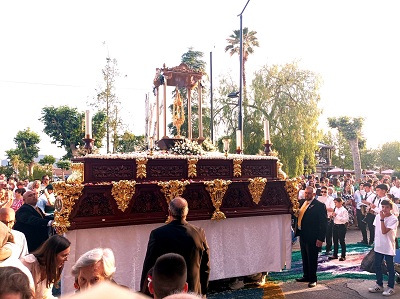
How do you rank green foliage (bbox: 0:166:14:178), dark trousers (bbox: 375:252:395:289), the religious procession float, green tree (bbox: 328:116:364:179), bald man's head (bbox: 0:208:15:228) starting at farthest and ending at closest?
green tree (bbox: 328:116:364:179)
green foliage (bbox: 0:166:14:178)
dark trousers (bbox: 375:252:395:289)
the religious procession float
bald man's head (bbox: 0:208:15:228)

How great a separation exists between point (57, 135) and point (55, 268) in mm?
31009

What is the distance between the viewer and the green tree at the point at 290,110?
21391 mm

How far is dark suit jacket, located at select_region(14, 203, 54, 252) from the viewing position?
6004 millimetres

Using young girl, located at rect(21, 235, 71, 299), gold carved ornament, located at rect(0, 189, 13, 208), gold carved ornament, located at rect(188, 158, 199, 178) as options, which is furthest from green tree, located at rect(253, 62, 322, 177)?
young girl, located at rect(21, 235, 71, 299)

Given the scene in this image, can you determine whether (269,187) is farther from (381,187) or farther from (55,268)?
(55,268)

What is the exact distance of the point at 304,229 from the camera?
7320 mm

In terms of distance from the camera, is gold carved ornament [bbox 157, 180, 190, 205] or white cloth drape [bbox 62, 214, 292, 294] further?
gold carved ornament [bbox 157, 180, 190, 205]

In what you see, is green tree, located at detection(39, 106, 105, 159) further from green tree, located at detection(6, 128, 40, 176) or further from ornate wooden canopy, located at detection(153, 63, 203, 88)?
ornate wooden canopy, located at detection(153, 63, 203, 88)

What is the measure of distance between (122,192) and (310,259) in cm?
372

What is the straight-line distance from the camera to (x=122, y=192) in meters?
5.91

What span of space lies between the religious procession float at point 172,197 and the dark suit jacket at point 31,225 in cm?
57

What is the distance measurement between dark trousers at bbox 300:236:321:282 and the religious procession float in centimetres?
33

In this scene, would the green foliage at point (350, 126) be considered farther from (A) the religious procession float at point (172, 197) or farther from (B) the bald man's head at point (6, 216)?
(B) the bald man's head at point (6, 216)

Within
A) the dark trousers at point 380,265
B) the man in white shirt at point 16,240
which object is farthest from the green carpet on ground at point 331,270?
the man in white shirt at point 16,240
